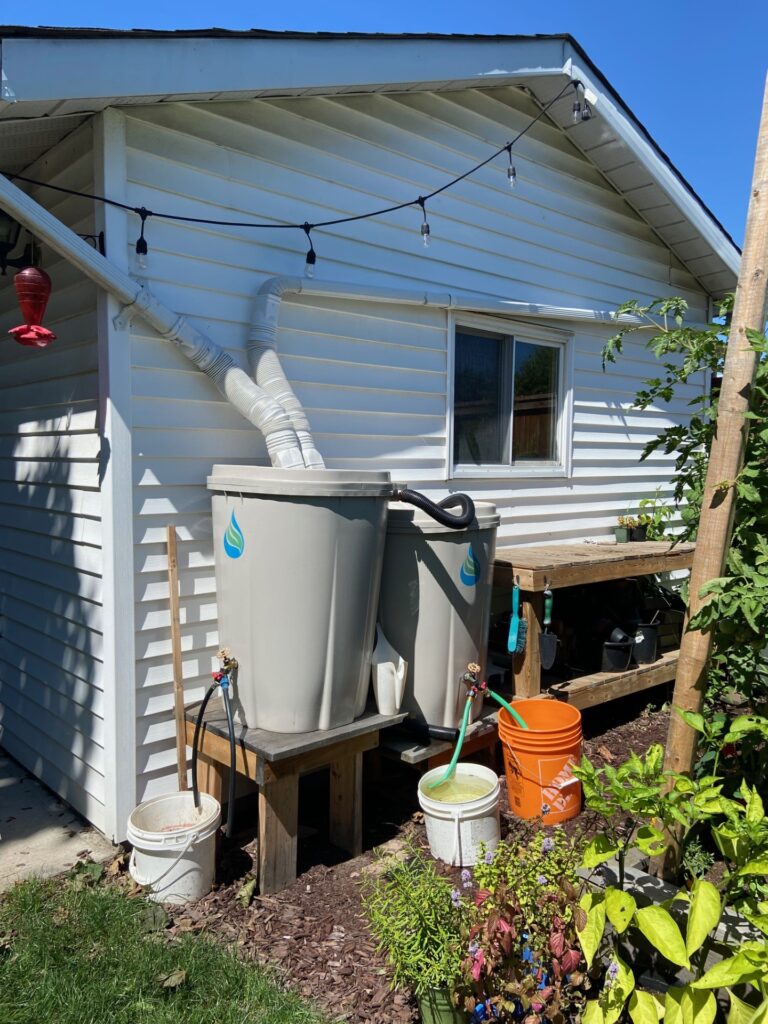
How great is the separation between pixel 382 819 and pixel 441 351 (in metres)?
2.70

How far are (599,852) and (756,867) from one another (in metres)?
0.37

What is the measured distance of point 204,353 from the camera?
339cm

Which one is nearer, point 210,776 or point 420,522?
point 210,776

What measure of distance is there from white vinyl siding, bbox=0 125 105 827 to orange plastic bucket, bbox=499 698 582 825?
1910 millimetres

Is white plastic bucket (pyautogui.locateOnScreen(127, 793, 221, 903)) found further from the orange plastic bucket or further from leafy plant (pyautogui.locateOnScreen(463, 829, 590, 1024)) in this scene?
the orange plastic bucket

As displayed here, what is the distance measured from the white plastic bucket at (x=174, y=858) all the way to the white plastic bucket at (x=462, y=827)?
89 cm

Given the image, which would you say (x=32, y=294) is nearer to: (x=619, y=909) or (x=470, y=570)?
(x=470, y=570)

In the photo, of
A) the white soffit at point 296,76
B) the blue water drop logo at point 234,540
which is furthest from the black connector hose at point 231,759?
the white soffit at point 296,76

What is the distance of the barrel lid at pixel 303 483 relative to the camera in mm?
2961

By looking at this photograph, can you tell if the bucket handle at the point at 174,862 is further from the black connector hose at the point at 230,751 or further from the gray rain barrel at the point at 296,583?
the gray rain barrel at the point at 296,583

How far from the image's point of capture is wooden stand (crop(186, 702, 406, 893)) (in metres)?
2.99

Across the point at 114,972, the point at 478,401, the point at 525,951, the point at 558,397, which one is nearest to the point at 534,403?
the point at 558,397

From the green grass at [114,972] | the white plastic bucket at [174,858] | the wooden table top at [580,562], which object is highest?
the wooden table top at [580,562]

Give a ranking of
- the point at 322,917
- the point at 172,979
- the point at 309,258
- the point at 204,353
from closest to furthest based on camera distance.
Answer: the point at 172,979, the point at 322,917, the point at 204,353, the point at 309,258
